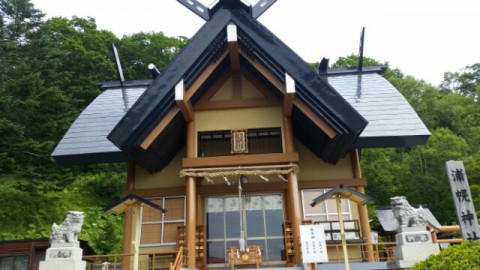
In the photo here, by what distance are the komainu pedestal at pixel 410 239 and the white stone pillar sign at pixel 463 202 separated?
82 cm

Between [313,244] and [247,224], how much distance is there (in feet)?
9.96

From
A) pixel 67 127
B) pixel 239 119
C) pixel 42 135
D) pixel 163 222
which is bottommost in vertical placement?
pixel 163 222

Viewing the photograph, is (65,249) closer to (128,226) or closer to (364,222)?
(128,226)

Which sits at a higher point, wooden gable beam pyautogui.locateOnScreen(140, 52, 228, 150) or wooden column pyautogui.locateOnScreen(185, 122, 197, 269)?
wooden gable beam pyautogui.locateOnScreen(140, 52, 228, 150)

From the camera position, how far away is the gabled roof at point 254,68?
8977 mm

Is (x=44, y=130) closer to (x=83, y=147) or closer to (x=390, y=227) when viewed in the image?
(x=83, y=147)

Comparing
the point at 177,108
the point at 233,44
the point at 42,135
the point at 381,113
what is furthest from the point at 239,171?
the point at 42,135

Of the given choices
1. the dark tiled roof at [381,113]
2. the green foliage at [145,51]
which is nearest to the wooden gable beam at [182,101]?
the dark tiled roof at [381,113]

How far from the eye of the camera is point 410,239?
24.1 ft

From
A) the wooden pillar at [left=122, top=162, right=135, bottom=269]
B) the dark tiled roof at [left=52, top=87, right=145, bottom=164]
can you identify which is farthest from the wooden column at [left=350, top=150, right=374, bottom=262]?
the dark tiled roof at [left=52, top=87, right=145, bottom=164]

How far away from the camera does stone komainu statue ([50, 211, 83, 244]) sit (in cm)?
729

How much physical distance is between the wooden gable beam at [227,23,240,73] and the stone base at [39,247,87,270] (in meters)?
6.06

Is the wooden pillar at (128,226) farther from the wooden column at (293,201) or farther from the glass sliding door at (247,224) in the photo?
the wooden column at (293,201)

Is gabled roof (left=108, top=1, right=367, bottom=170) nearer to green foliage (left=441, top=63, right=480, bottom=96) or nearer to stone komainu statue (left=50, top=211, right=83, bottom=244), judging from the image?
stone komainu statue (left=50, top=211, right=83, bottom=244)
